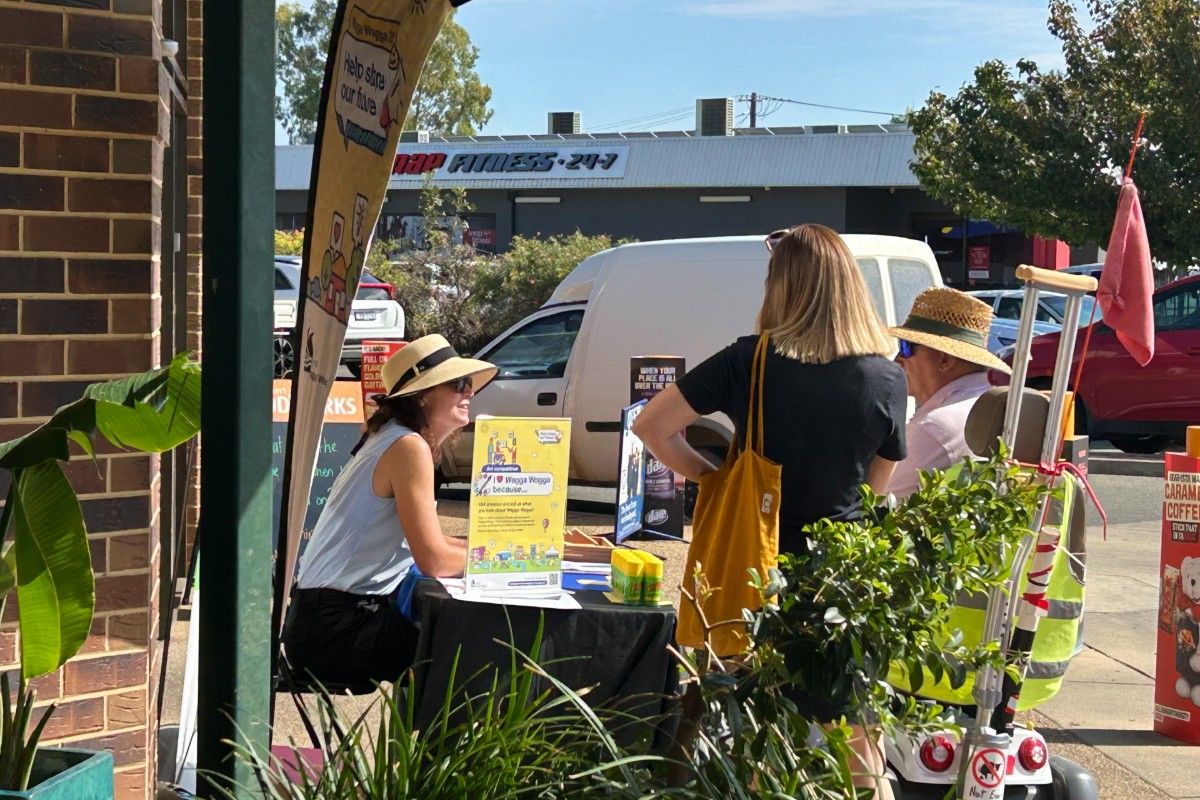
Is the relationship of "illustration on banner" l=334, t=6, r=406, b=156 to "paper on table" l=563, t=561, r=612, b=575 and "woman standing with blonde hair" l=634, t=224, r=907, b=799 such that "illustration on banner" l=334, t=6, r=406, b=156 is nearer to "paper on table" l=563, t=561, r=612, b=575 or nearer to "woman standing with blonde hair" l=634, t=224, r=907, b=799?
"woman standing with blonde hair" l=634, t=224, r=907, b=799

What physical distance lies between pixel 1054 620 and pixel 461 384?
203 centimetres

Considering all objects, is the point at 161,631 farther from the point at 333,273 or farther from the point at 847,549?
the point at 847,549

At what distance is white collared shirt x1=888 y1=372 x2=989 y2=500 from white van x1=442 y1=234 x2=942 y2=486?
511 cm

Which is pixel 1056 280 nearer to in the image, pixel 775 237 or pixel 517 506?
pixel 517 506

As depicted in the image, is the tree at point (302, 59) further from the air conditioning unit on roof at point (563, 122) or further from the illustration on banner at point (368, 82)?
the illustration on banner at point (368, 82)

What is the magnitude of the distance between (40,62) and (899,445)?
8.37ft

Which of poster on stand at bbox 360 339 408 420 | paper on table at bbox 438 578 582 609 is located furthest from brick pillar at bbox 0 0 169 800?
poster on stand at bbox 360 339 408 420

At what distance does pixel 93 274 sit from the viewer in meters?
3.44

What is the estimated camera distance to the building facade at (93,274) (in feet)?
11.0

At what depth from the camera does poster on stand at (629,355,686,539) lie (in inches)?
380

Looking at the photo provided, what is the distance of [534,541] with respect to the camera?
4145mm

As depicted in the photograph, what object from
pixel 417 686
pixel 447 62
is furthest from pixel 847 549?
pixel 447 62

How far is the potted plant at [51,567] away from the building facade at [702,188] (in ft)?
109

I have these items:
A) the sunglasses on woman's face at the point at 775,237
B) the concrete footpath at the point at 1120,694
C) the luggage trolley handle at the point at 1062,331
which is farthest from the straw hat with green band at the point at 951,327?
the concrete footpath at the point at 1120,694
